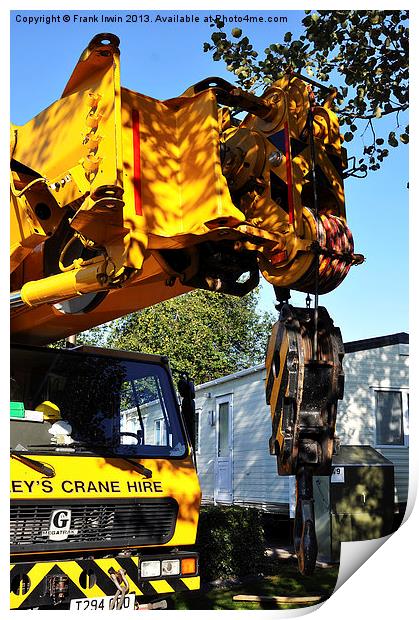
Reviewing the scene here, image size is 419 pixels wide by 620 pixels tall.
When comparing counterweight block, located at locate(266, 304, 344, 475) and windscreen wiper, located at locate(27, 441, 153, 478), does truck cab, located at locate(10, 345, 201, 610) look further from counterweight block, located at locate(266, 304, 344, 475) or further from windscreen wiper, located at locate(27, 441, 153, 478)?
counterweight block, located at locate(266, 304, 344, 475)

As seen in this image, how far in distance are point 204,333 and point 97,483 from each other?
1396cm

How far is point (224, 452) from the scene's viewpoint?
481 inches

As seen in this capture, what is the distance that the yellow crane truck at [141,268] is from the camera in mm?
2873

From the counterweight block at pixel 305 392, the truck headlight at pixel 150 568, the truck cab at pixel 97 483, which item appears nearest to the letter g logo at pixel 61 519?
the truck cab at pixel 97 483

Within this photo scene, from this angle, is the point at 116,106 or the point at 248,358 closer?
the point at 116,106

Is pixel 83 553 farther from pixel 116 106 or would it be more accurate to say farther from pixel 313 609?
pixel 116 106

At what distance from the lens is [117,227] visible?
9.55 feet

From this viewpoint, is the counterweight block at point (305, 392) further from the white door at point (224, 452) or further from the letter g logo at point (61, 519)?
the white door at point (224, 452)

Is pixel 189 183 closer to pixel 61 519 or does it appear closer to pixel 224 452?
pixel 61 519

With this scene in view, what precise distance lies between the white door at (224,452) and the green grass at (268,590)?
15.7ft

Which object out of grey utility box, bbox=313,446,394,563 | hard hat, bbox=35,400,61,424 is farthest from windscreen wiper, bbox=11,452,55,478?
grey utility box, bbox=313,446,394,563

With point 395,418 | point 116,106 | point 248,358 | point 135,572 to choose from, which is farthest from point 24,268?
point 248,358

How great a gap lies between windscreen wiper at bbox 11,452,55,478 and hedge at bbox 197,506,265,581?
312 cm
